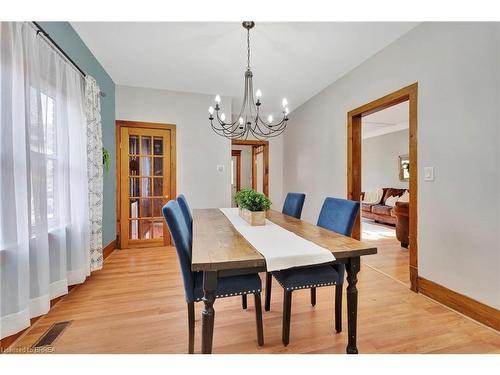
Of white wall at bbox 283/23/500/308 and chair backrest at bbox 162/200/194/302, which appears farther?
white wall at bbox 283/23/500/308

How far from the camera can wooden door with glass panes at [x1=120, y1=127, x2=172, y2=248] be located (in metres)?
3.67

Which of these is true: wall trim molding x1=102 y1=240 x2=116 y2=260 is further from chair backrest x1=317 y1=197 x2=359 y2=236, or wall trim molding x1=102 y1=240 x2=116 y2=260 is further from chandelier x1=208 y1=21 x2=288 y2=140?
chair backrest x1=317 y1=197 x2=359 y2=236

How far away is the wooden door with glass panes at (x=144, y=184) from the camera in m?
3.67

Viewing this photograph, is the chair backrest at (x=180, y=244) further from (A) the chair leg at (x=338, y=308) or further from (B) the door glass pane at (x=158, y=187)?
(B) the door glass pane at (x=158, y=187)

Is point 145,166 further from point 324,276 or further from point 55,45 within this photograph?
point 324,276

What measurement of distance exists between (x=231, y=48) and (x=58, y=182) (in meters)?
2.17

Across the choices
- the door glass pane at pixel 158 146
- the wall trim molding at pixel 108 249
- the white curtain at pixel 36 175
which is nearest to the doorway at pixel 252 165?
the door glass pane at pixel 158 146

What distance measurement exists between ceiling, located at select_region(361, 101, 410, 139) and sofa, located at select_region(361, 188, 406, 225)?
5.54 feet

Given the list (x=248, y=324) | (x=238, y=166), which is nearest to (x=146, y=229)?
(x=248, y=324)

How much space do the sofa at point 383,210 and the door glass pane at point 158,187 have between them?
190 inches

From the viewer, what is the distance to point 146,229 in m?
3.78

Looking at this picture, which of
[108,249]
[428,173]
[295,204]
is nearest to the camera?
[428,173]

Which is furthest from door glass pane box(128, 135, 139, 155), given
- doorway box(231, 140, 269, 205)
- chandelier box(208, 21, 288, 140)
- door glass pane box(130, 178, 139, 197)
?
doorway box(231, 140, 269, 205)

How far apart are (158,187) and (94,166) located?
1.26 metres
